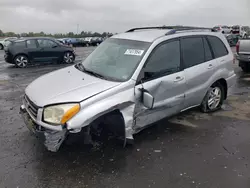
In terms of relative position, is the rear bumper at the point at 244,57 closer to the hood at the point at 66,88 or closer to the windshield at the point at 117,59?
the windshield at the point at 117,59

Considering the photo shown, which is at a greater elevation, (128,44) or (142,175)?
(128,44)

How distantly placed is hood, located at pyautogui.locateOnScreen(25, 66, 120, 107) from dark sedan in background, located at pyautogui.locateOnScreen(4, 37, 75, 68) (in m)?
10.1

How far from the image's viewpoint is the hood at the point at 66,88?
134 inches

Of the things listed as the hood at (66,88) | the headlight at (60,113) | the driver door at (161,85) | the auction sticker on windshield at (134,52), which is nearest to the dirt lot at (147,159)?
the driver door at (161,85)

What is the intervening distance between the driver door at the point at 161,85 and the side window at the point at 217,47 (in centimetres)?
111

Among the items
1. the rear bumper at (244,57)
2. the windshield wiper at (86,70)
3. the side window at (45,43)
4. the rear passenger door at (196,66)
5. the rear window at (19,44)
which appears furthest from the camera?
the side window at (45,43)

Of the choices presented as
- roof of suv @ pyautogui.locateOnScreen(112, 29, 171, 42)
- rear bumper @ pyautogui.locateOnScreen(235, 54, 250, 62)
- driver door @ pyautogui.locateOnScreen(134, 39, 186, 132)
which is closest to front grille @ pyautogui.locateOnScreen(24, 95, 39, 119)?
driver door @ pyautogui.locateOnScreen(134, 39, 186, 132)

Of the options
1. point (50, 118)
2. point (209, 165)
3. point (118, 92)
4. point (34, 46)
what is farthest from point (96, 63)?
point (34, 46)

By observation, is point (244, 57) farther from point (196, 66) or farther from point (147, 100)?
point (147, 100)

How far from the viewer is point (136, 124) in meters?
3.88

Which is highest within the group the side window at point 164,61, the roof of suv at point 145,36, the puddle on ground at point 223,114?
the roof of suv at point 145,36

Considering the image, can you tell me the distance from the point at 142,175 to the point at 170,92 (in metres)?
1.56

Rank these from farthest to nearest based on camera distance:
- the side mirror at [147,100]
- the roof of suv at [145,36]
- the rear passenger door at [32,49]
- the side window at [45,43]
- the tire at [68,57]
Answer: the tire at [68,57]
the side window at [45,43]
the rear passenger door at [32,49]
the roof of suv at [145,36]
the side mirror at [147,100]

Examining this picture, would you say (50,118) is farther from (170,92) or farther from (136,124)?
(170,92)
